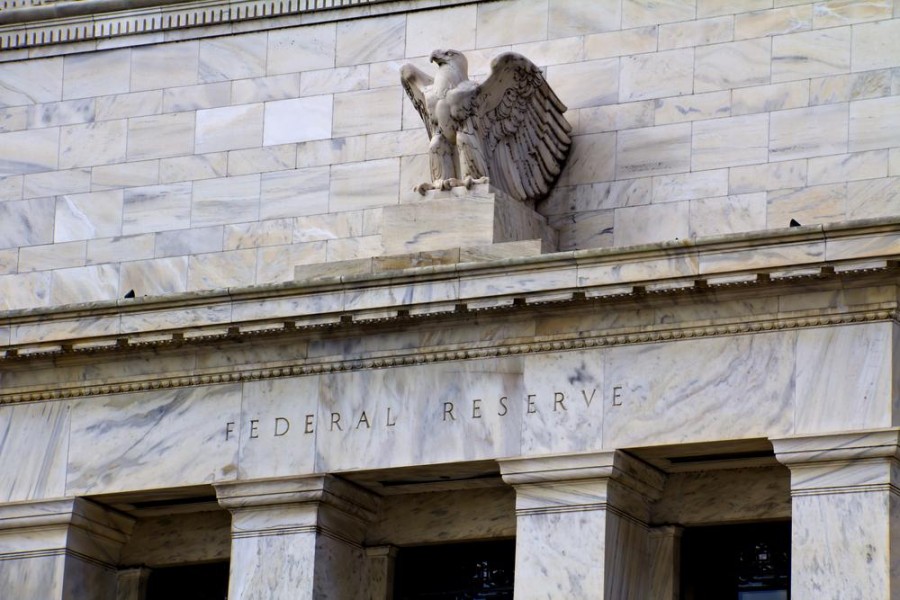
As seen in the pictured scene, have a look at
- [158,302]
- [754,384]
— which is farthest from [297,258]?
[754,384]

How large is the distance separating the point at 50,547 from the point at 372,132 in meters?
6.03

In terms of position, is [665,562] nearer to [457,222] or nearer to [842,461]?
[842,461]

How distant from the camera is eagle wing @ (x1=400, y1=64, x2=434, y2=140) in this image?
32938mm

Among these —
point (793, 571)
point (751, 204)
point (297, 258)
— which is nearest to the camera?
point (793, 571)

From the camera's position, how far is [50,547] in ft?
109

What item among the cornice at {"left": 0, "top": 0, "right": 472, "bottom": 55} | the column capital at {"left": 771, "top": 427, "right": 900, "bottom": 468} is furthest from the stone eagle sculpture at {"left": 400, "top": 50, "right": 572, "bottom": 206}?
→ the column capital at {"left": 771, "top": 427, "right": 900, "bottom": 468}

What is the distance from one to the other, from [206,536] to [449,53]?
243 inches

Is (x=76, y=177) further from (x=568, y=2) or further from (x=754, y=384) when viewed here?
(x=754, y=384)

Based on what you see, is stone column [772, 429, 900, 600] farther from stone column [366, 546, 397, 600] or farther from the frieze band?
stone column [366, 546, 397, 600]

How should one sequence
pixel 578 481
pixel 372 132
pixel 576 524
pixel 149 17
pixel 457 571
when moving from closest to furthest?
pixel 576 524
pixel 578 481
pixel 457 571
pixel 372 132
pixel 149 17

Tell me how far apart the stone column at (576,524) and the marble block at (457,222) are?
2.73 meters

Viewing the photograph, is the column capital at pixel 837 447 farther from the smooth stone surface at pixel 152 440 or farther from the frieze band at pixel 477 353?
the smooth stone surface at pixel 152 440

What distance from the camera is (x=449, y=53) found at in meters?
32.9

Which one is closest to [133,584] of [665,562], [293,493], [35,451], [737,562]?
[35,451]
